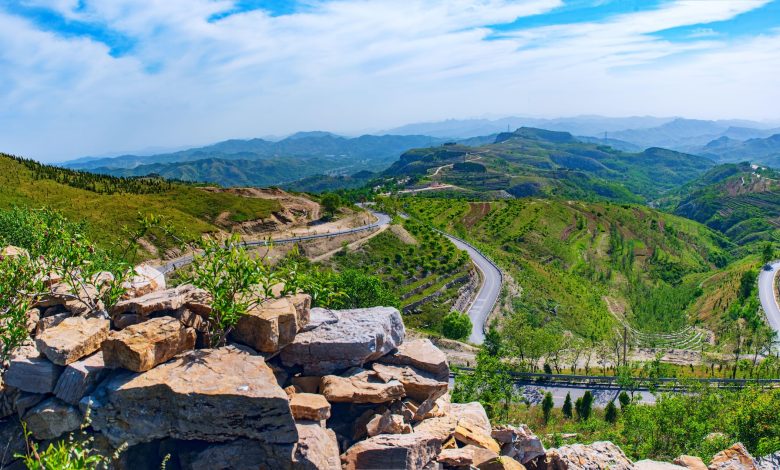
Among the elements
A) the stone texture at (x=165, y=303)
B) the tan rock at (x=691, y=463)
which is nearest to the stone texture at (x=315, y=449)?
the stone texture at (x=165, y=303)

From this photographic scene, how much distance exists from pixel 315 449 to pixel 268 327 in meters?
4.73

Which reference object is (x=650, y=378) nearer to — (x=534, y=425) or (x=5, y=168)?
(x=534, y=425)

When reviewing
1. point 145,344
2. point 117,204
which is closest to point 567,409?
point 145,344

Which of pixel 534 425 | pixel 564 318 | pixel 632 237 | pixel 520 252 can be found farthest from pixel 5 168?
pixel 632 237

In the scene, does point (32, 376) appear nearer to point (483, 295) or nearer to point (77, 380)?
point (77, 380)

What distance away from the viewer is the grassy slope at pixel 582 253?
99.7 meters

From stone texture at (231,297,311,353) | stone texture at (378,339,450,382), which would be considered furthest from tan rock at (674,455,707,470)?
stone texture at (231,297,311,353)

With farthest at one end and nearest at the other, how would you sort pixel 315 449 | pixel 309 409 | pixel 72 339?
pixel 309 409, pixel 72 339, pixel 315 449

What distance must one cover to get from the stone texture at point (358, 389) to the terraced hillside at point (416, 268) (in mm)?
61599

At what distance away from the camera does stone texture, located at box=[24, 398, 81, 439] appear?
48.0ft

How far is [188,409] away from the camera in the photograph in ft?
47.1

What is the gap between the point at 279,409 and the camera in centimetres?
1457

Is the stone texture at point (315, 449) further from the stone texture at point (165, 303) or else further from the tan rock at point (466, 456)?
the stone texture at point (165, 303)

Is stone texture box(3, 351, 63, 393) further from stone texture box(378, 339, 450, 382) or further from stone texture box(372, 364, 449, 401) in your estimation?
stone texture box(378, 339, 450, 382)
